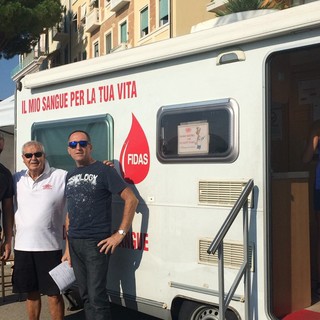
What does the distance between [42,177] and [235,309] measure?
1869 millimetres

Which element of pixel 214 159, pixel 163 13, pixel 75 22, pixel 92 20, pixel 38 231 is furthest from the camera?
pixel 75 22

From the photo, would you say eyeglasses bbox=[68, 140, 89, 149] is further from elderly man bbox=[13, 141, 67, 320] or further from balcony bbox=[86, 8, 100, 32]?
balcony bbox=[86, 8, 100, 32]

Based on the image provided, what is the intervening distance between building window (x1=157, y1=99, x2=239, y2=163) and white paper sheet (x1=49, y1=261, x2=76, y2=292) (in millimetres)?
1164

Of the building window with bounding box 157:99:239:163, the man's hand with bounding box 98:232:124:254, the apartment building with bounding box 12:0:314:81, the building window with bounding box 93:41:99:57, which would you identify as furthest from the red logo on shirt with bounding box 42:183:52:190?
the building window with bounding box 93:41:99:57

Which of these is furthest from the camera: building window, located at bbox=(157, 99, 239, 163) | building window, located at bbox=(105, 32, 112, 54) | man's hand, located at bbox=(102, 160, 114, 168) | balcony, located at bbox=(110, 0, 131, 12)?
building window, located at bbox=(105, 32, 112, 54)

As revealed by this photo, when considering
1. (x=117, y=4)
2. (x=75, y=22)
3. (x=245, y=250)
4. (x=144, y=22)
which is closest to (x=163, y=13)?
(x=144, y=22)

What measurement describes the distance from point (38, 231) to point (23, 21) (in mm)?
23371

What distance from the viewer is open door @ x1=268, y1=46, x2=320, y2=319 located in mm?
3533

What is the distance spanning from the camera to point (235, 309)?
3391mm

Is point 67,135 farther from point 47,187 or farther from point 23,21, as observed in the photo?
point 23,21

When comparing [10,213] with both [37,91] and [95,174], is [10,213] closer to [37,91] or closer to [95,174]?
[95,174]

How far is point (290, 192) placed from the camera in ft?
11.9

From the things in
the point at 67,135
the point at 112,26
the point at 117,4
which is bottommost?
the point at 67,135

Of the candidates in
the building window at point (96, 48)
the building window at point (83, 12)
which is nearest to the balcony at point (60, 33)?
the building window at point (83, 12)
